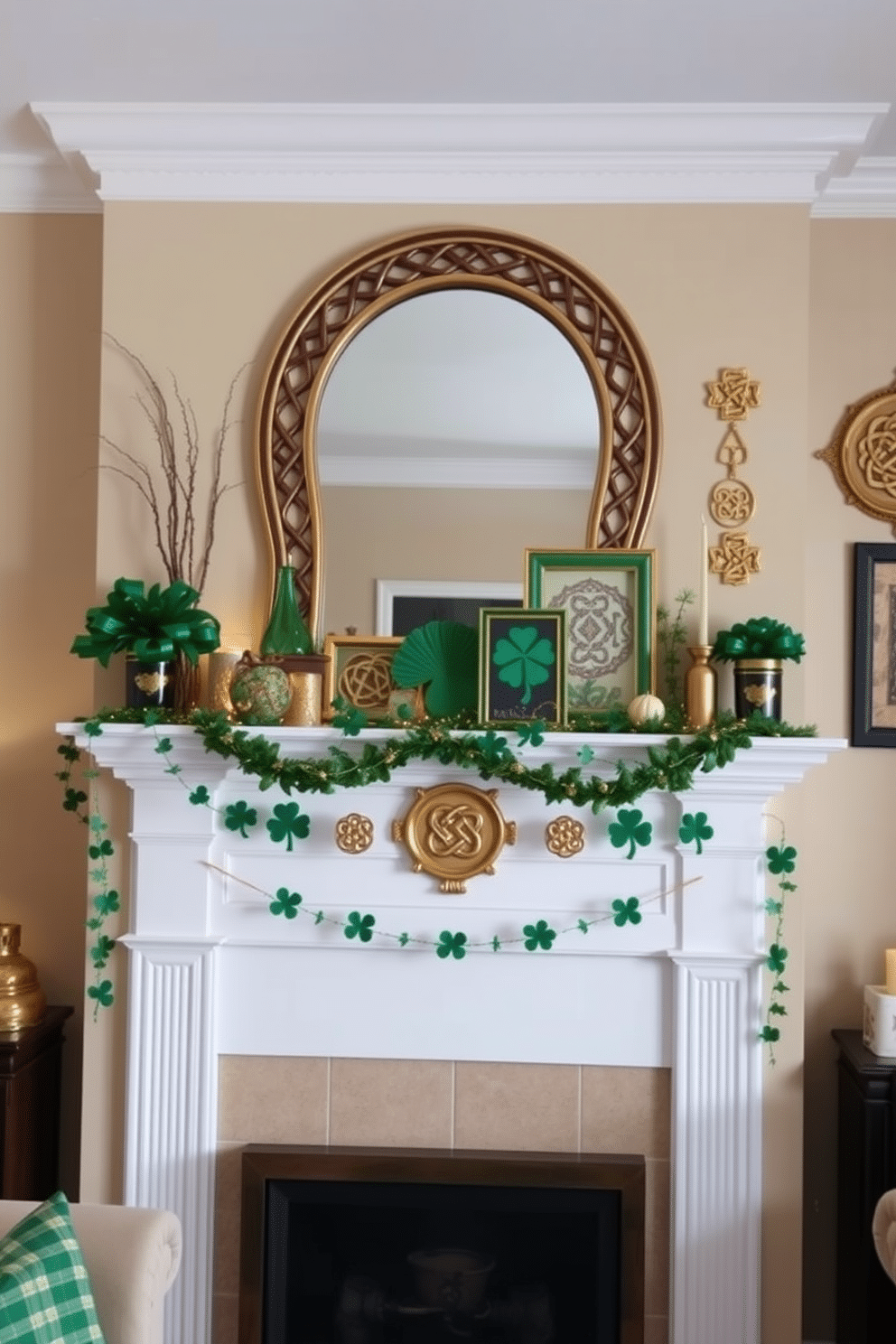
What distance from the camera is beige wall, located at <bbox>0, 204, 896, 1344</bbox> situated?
111 inches

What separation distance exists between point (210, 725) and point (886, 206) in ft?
6.41

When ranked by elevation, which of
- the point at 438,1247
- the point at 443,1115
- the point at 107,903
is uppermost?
the point at 107,903

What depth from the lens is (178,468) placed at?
2889 millimetres

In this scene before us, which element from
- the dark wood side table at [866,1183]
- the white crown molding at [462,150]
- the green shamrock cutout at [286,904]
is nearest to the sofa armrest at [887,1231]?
the dark wood side table at [866,1183]

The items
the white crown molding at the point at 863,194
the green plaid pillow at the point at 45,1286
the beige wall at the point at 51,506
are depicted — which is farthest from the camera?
the beige wall at the point at 51,506

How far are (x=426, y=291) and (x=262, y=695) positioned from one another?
947 mm

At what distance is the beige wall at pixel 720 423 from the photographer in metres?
2.82

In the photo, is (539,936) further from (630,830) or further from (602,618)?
(602,618)

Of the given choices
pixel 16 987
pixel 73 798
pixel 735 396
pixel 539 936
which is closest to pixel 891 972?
pixel 539 936

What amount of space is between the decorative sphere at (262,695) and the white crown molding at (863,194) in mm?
1619

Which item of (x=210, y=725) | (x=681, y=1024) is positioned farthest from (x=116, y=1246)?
(x=681, y=1024)

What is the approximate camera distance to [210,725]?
2637 millimetres

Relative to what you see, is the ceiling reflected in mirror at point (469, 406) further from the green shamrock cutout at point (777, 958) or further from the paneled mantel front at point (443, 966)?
the green shamrock cutout at point (777, 958)

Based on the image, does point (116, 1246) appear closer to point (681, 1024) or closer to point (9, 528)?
point (681, 1024)
